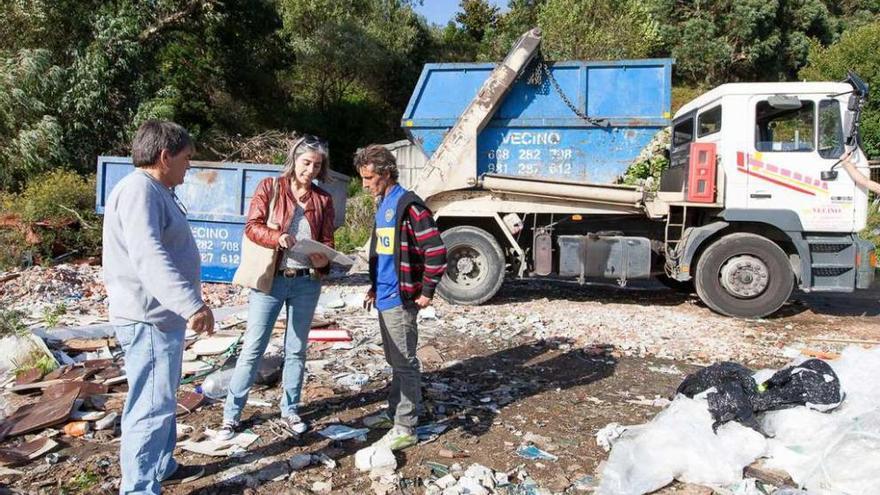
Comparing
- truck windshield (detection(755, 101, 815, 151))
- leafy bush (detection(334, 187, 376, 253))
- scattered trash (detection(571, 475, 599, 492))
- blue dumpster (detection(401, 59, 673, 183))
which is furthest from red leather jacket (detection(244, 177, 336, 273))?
leafy bush (detection(334, 187, 376, 253))

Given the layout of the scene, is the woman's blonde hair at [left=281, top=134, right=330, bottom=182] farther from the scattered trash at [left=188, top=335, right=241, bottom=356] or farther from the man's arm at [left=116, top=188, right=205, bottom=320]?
the scattered trash at [left=188, top=335, right=241, bottom=356]

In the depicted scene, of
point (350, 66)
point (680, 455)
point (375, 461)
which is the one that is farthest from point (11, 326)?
point (350, 66)

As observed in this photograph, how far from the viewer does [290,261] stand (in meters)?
3.22

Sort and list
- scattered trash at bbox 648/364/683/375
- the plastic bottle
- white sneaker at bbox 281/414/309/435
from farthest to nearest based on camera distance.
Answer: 1. scattered trash at bbox 648/364/683/375
2. the plastic bottle
3. white sneaker at bbox 281/414/309/435

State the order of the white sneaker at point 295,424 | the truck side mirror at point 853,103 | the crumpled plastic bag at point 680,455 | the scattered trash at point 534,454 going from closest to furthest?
the crumpled plastic bag at point 680,455 < the scattered trash at point 534,454 < the white sneaker at point 295,424 < the truck side mirror at point 853,103

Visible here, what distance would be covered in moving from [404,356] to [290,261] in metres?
0.79

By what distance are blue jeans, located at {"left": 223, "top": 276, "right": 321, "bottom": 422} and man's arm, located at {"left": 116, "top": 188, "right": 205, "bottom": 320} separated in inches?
34.4

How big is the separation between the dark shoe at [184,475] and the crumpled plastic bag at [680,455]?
192 centimetres

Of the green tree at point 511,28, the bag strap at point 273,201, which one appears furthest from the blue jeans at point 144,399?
the green tree at point 511,28

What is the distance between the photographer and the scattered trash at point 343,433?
3.44 meters

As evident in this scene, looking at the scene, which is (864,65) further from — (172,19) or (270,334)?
(270,334)

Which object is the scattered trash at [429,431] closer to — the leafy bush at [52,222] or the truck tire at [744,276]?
the truck tire at [744,276]

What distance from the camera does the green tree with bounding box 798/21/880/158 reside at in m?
14.9

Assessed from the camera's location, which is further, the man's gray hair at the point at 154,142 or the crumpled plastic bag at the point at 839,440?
the crumpled plastic bag at the point at 839,440
